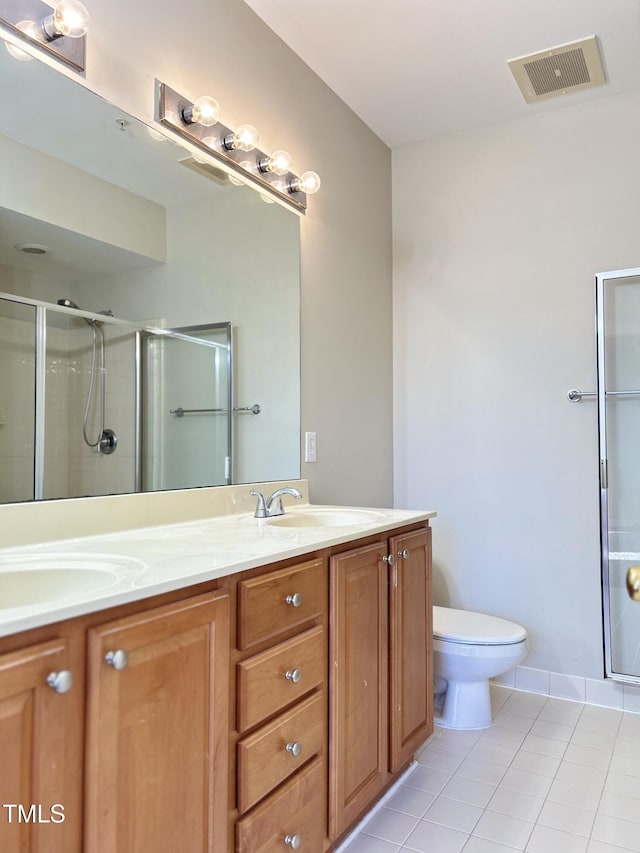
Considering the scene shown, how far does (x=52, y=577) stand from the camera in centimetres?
113

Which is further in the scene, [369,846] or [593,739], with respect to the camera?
[593,739]

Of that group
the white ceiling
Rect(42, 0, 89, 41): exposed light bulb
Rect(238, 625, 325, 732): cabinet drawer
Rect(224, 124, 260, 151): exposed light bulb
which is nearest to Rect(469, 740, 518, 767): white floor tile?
Rect(238, 625, 325, 732): cabinet drawer

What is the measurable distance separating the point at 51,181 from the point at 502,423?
207cm

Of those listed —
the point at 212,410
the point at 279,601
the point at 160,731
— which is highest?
the point at 212,410

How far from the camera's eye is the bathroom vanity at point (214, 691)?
2.69ft

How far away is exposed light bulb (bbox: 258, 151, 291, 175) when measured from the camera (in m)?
2.09

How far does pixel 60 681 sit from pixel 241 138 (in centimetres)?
168

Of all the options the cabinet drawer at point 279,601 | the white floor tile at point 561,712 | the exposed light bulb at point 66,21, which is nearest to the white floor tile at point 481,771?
the white floor tile at point 561,712

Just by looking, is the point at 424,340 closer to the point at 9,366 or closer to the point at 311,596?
the point at 311,596

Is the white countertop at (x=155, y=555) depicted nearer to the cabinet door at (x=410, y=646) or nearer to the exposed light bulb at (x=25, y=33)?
the cabinet door at (x=410, y=646)

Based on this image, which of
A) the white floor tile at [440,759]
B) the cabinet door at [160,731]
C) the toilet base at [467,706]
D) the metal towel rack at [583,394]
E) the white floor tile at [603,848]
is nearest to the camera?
the cabinet door at [160,731]

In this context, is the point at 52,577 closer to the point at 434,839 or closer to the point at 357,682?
the point at 357,682

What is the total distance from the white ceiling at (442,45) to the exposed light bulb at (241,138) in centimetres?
49

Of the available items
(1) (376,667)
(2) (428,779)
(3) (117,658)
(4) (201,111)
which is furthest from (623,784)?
(4) (201,111)
